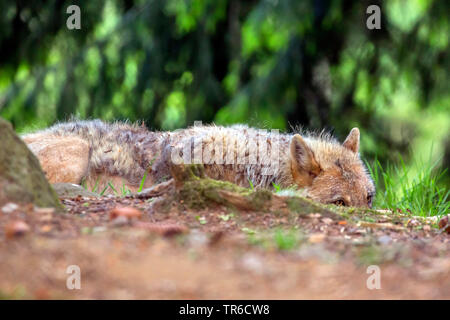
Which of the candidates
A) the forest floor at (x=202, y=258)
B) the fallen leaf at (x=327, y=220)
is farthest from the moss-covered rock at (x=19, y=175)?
the fallen leaf at (x=327, y=220)

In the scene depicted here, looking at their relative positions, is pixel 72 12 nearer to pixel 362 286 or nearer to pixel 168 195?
pixel 168 195

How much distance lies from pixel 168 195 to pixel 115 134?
2508 millimetres

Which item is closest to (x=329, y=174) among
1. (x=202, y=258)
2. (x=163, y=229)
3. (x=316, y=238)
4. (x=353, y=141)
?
(x=353, y=141)

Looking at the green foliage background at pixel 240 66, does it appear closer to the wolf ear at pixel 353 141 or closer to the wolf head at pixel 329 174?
the wolf ear at pixel 353 141

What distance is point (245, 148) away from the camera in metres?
5.67

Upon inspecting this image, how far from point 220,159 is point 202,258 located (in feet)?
9.95

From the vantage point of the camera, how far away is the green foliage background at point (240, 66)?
757 cm

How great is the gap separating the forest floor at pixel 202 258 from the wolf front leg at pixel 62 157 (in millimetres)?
1911

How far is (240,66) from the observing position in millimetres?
8938

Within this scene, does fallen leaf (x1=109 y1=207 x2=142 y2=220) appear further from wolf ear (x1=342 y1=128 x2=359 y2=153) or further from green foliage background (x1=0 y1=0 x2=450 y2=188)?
green foliage background (x1=0 y1=0 x2=450 y2=188)

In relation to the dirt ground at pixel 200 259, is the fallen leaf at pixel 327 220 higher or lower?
lower

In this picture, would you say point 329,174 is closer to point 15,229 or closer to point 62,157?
point 62,157

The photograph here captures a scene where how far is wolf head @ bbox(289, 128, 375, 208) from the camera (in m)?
5.24
